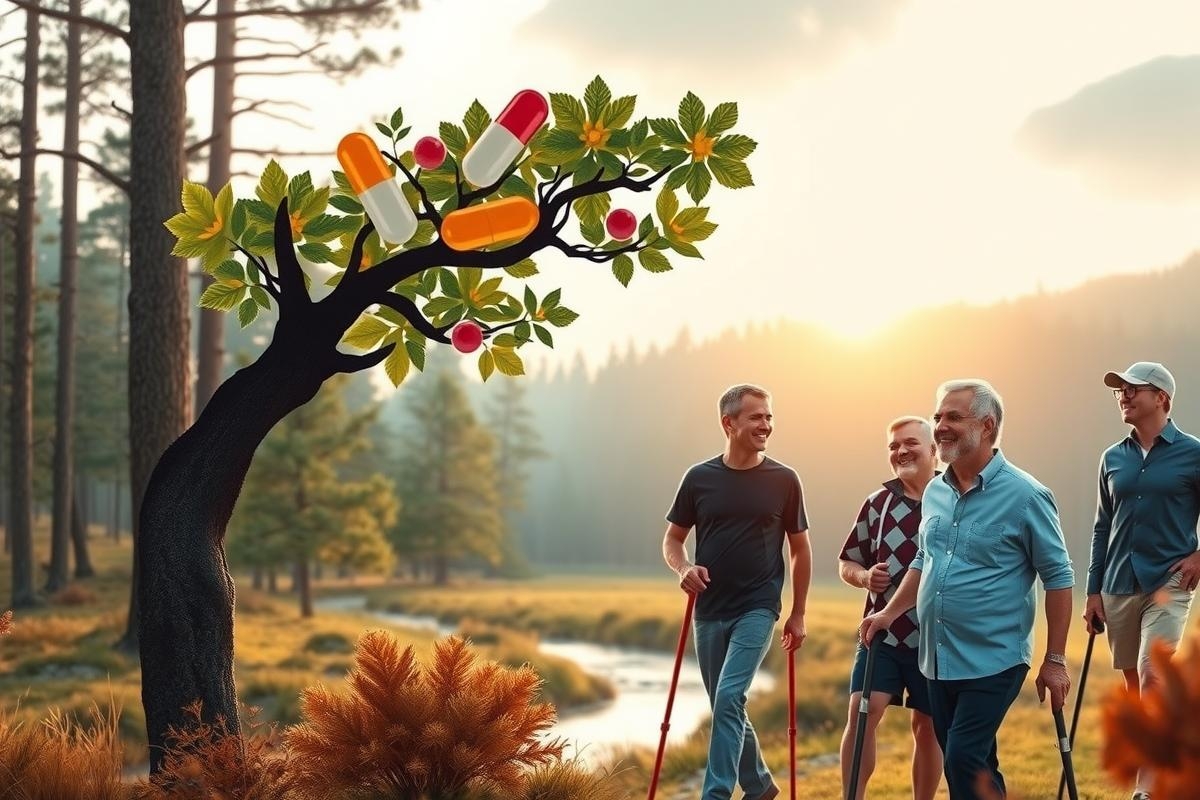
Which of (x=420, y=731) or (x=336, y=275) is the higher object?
(x=336, y=275)

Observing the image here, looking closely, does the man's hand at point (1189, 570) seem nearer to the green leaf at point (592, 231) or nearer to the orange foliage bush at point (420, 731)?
the orange foliage bush at point (420, 731)

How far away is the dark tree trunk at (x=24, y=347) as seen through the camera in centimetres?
2098

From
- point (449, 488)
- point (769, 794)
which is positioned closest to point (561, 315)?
point (769, 794)

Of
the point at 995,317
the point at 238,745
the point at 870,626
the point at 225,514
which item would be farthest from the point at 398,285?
the point at 995,317

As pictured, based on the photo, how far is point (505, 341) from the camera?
6746 mm

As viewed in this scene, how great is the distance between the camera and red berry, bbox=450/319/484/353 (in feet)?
21.2

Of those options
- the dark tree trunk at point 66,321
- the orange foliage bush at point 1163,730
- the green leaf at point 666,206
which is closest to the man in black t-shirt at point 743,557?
the green leaf at point 666,206

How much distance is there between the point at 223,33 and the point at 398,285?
12.3 m

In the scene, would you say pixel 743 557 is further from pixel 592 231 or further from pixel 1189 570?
pixel 1189 570

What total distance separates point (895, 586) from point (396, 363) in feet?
9.18

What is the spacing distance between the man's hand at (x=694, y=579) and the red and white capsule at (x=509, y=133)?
2125 mm

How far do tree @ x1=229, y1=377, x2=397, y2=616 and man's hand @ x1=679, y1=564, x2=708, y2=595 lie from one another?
2190 centimetres

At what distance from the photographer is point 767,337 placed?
9806 cm

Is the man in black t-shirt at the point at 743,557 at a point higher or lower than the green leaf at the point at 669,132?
lower
